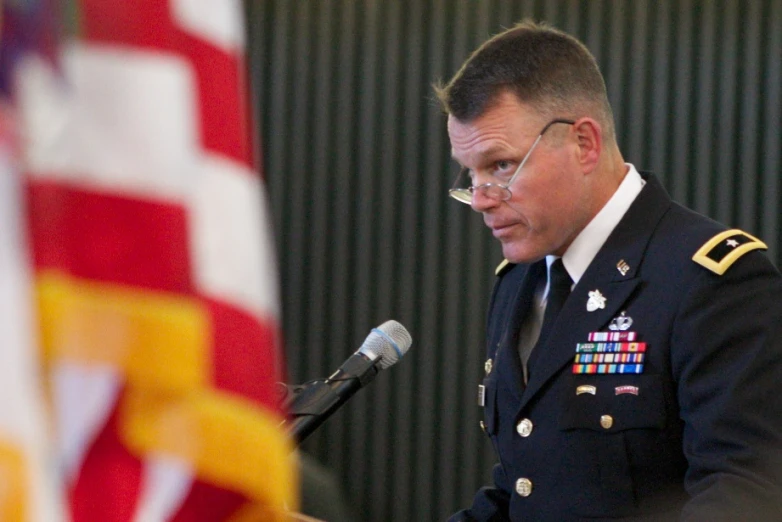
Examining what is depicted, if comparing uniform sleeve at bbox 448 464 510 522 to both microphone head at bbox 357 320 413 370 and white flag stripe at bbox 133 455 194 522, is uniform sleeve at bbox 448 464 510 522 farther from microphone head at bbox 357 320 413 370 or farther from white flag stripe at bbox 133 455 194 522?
white flag stripe at bbox 133 455 194 522

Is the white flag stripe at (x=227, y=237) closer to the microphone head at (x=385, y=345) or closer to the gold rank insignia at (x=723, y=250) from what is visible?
the microphone head at (x=385, y=345)

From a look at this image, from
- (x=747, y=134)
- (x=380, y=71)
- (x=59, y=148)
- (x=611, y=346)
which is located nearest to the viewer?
Answer: (x=59, y=148)

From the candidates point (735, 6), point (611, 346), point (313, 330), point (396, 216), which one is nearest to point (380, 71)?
point (396, 216)

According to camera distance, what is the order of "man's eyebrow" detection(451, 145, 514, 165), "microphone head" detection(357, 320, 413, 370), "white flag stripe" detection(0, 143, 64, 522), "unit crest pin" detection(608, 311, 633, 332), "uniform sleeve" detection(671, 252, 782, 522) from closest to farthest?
"white flag stripe" detection(0, 143, 64, 522), "uniform sleeve" detection(671, 252, 782, 522), "microphone head" detection(357, 320, 413, 370), "unit crest pin" detection(608, 311, 633, 332), "man's eyebrow" detection(451, 145, 514, 165)

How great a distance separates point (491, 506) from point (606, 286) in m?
0.46

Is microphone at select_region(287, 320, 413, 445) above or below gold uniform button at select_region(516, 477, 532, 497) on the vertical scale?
above

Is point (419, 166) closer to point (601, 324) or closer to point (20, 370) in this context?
point (601, 324)

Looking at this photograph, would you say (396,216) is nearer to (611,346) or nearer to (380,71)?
(380,71)

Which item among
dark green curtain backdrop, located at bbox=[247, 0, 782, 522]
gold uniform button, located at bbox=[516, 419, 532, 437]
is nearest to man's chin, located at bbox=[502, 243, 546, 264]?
gold uniform button, located at bbox=[516, 419, 532, 437]

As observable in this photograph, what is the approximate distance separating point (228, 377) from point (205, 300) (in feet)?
0.20

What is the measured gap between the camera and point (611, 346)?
195 cm

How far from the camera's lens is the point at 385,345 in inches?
71.0

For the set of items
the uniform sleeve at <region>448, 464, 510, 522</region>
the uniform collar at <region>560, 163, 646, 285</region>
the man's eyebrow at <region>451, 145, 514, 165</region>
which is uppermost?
the man's eyebrow at <region>451, 145, 514, 165</region>

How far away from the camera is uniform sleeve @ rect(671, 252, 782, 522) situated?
1.63 metres
